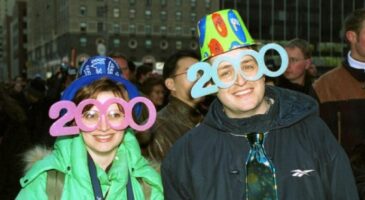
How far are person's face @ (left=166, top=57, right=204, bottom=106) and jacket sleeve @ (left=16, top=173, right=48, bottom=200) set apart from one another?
6.04ft

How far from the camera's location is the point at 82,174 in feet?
9.85

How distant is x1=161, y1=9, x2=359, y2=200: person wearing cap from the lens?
283 centimetres

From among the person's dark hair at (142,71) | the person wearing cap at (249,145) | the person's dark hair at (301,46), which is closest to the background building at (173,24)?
the person's dark hair at (142,71)

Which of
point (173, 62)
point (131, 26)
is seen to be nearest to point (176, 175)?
point (173, 62)

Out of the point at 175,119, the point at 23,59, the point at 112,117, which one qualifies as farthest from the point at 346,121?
the point at 23,59

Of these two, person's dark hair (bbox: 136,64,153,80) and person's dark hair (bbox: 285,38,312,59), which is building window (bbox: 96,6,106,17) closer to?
person's dark hair (bbox: 136,64,153,80)

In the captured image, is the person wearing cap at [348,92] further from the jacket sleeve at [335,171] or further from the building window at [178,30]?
the building window at [178,30]

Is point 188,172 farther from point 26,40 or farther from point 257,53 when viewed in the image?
point 26,40

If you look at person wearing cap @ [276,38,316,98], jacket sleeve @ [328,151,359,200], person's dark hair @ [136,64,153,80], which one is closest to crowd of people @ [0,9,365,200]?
jacket sleeve @ [328,151,359,200]

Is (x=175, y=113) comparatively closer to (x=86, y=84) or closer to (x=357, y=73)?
(x=86, y=84)

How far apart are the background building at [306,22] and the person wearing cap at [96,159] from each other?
79.6 metres

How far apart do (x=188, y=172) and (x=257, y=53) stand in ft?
2.49

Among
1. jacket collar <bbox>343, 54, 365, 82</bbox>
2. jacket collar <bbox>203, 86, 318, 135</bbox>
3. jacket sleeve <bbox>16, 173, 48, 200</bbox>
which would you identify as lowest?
jacket sleeve <bbox>16, 173, 48, 200</bbox>

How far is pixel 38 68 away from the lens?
3947 inches
